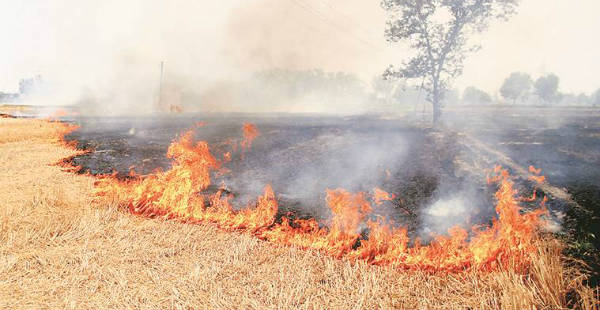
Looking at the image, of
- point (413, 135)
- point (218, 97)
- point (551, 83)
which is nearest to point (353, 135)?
point (413, 135)

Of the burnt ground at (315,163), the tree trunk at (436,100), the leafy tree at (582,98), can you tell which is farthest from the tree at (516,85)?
the burnt ground at (315,163)

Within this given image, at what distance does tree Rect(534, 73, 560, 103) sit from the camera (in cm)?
9594

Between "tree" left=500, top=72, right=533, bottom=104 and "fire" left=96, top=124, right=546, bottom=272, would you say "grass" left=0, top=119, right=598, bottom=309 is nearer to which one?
"fire" left=96, top=124, right=546, bottom=272

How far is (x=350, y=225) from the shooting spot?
22.2 ft

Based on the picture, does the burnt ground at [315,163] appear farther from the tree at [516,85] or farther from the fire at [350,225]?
the tree at [516,85]

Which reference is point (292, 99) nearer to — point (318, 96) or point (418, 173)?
point (318, 96)

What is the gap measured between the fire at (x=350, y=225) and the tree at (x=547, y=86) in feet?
362

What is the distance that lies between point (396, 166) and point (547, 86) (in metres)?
111

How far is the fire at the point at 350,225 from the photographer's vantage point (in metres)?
5.45

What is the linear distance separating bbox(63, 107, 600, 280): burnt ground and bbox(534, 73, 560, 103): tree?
103 metres

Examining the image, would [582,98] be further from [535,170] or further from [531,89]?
[535,170]

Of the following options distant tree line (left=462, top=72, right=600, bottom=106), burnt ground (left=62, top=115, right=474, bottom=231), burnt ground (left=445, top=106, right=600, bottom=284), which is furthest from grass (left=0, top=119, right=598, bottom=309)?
distant tree line (left=462, top=72, right=600, bottom=106)

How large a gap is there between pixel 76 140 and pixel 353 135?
1220 cm

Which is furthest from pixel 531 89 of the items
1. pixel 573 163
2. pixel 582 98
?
pixel 573 163
